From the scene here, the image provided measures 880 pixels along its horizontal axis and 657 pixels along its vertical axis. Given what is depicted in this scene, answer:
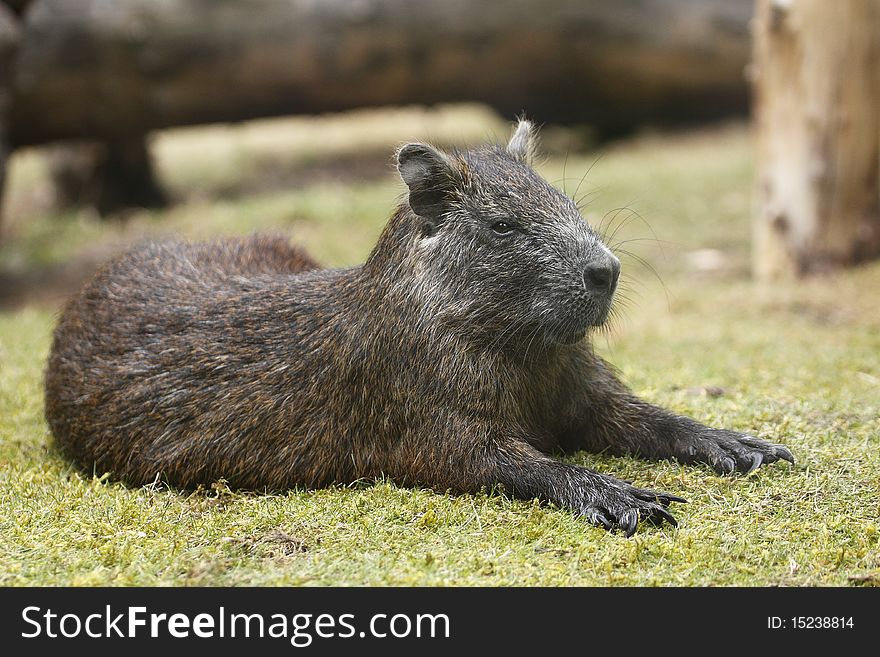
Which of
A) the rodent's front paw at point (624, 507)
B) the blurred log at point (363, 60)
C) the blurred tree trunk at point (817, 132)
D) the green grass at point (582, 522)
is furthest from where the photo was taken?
the blurred log at point (363, 60)

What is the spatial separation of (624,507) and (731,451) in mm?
832

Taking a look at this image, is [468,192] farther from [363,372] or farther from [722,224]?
[722,224]

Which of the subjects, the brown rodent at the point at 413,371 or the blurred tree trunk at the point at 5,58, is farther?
the blurred tree trunk at the point at 5,58

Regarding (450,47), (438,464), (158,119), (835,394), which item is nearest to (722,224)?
(450,47)

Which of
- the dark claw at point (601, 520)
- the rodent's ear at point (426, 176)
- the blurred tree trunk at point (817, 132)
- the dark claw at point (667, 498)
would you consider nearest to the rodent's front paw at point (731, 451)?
the dark claw at point (667, 498)

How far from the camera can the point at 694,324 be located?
26.9 ft

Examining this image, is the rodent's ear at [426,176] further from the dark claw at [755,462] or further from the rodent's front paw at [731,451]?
the dark claw at [755,462]

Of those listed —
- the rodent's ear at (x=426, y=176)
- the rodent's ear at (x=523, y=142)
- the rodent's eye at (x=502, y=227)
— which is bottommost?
the rodent's eye at (x=502, y=227)

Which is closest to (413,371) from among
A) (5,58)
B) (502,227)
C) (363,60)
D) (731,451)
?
(502,227)

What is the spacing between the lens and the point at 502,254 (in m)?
4.73

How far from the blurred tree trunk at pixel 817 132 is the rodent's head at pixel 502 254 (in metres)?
4.86

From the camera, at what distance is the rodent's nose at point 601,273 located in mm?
4566

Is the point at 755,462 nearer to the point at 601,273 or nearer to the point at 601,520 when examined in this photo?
the point at 601,520
